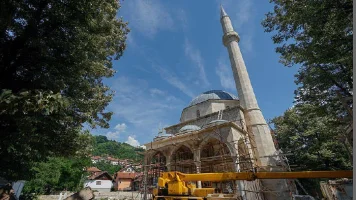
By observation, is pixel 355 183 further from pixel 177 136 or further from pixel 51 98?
pixel 177 136

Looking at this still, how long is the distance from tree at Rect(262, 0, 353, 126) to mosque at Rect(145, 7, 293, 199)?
19.4 feet

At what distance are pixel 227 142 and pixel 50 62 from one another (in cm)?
1245

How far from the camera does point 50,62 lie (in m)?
7.00

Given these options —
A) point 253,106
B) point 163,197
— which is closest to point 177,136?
point 253,106

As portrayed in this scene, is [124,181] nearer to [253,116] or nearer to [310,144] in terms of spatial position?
[253,116]

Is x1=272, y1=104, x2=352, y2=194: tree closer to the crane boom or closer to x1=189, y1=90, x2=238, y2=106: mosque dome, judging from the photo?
x1=189, y1=90, x2=238, y2=106: mosque dome

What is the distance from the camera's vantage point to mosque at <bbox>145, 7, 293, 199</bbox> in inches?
583

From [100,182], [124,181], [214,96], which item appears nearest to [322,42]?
[214,96]

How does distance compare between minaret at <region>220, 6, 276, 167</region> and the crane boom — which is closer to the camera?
the crane boom

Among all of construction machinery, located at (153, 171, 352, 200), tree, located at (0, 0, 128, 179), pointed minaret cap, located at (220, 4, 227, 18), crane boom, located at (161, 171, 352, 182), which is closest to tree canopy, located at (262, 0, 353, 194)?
crane boom, located at (161, 171, 352, 182)

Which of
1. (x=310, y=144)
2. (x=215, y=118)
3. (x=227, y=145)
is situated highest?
(x=215, y=118)

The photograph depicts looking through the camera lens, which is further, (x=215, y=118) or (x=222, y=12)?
(x=222, y=12)

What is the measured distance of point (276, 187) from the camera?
15102 millimetres

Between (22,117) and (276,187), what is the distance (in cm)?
1669
